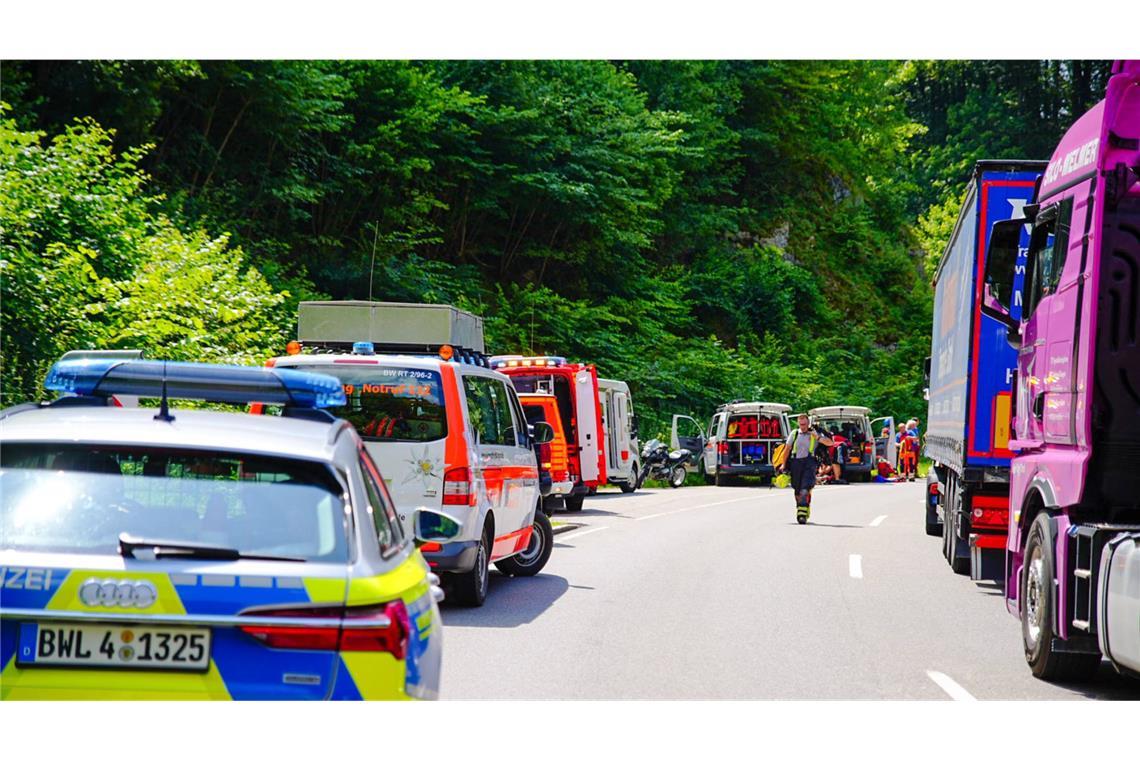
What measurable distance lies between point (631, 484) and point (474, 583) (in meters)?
21.9

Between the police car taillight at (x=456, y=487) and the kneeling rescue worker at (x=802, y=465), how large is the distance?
11469mm

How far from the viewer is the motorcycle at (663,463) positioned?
37125mm

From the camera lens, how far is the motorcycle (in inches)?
1462

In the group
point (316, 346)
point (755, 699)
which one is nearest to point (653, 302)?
point (316, 346)

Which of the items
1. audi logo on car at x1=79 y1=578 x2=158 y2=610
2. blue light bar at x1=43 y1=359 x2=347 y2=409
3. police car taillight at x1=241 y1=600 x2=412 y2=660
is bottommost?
police car taillight at x1=241 y1=600 x2=412 y2=660

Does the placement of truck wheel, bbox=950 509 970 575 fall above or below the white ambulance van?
below

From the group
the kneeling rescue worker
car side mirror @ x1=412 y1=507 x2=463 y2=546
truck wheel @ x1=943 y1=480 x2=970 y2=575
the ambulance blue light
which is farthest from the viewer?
the kneeling rescue worker

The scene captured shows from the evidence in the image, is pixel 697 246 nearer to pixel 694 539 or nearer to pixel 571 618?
pixel 694 539

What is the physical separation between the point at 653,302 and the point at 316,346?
102 ft

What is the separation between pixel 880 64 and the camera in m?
63.5

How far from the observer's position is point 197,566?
14.0 feet

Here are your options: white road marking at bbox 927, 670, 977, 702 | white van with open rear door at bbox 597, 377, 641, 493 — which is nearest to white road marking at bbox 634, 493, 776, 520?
white van with open rear door at bbox 597, 377, 641, 493

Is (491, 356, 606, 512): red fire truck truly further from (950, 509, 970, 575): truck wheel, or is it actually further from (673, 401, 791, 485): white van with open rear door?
(673, 401, 791, 485): white van with open rear door

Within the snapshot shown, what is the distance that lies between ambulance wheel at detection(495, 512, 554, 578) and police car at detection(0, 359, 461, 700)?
907 cm
